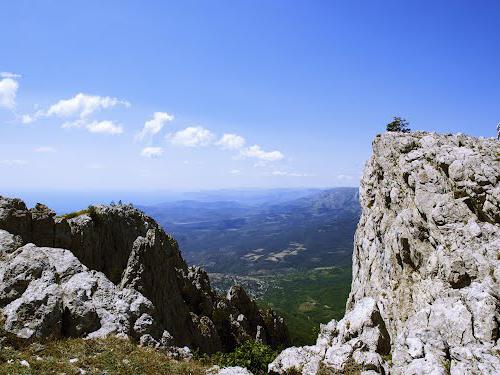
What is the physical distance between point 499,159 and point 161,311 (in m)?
48.3

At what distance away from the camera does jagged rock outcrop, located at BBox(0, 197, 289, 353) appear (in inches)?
998

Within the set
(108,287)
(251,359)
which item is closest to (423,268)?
(251,359)

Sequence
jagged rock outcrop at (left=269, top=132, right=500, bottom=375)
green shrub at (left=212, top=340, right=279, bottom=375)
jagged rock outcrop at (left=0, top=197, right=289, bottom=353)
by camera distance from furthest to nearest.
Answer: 1. green shrub at (left=212, top=340, right=279, bottom=375)
2. jagged rock outcrop at (left=0, top=197, right=289, bottom=353)
3. jagged rock outcrop at (left=269, top=132, right=500, bottom=375)

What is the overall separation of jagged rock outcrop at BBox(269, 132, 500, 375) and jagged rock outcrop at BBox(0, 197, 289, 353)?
1392cm

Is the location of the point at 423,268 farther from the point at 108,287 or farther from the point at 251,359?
the point at 108,287

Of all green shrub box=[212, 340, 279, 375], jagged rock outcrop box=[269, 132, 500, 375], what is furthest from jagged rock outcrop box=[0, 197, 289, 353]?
jagged rock outcrop box=[269, 132, 500, 375]

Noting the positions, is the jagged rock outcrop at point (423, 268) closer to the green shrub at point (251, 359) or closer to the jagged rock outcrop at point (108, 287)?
the green shrub at point (251, 359)

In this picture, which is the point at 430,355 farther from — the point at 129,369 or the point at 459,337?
the point at 129,369

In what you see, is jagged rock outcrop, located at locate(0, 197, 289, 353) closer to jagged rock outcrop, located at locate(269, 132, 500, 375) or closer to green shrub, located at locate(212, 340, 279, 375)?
green shrub, located at locate(212, 340, 279, 375)

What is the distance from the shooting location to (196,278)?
7644 centimetres

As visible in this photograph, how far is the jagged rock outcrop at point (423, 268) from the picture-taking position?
22.1m

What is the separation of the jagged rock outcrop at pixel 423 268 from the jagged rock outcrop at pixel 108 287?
13925 millimetres

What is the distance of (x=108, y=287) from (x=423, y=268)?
3233 cm

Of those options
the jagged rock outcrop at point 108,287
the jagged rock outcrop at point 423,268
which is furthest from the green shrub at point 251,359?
the jagged rock outcrop at point 108,287
